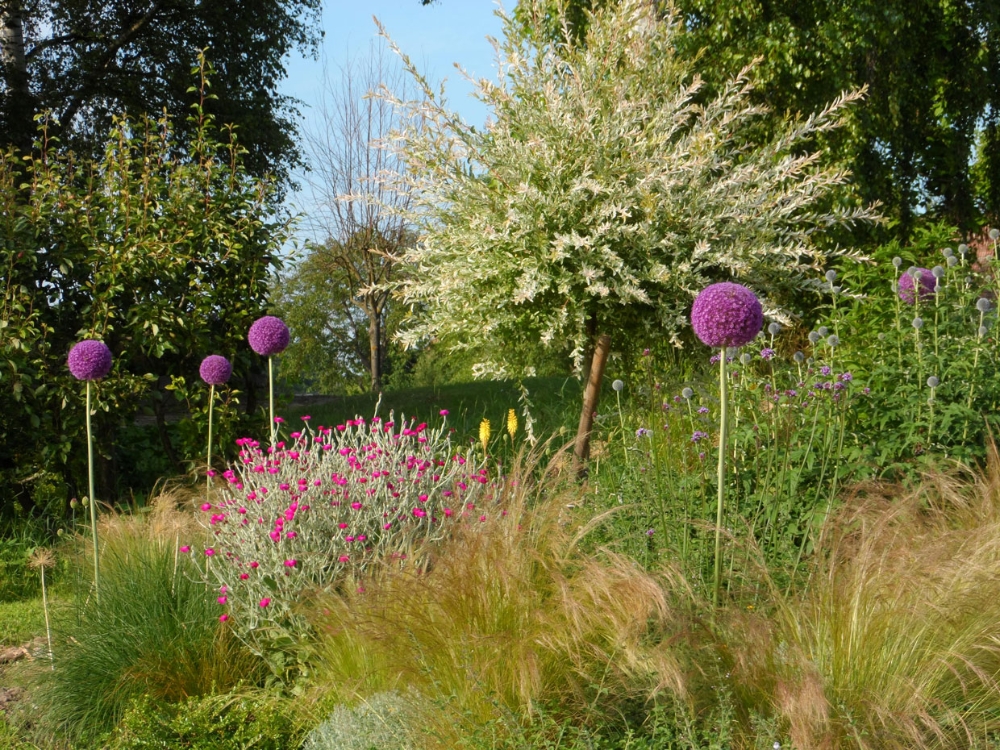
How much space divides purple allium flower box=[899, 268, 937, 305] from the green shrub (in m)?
3.77

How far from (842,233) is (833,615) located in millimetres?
8836

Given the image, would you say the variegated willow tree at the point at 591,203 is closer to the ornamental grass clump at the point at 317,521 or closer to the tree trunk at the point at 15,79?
the ornamental grass clump at the point at 317,521

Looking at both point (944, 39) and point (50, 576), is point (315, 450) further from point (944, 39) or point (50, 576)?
point (944, 39)

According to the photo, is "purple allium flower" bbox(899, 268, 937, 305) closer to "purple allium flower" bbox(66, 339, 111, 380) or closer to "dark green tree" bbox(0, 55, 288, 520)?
"purple allium flower" bbox(66, 339, 111, 380)

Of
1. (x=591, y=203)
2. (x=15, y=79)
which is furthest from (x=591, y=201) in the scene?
(x=15, y=79)

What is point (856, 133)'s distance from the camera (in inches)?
411

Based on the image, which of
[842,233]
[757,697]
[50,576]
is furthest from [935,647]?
[842,233]

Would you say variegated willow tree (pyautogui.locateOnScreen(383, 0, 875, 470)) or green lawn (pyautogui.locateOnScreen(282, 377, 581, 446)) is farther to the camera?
green lawn (pyautogui.locateOnScreen(282, 377, 581, 446))

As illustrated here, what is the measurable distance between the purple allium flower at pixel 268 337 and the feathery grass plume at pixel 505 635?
1808mm

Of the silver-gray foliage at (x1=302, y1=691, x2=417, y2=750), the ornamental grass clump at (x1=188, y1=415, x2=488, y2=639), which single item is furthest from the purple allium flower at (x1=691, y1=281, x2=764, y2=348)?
the silver-gray foliage at (x1=302, y1=691, x2=417, y2=750)

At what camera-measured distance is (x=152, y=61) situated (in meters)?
13.4

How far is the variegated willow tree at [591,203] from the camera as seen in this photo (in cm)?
522

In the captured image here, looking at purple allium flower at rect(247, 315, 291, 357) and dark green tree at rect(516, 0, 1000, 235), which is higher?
dark green tree at rect(516, 0, 1000, 235)

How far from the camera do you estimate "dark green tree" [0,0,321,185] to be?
13.0 m
